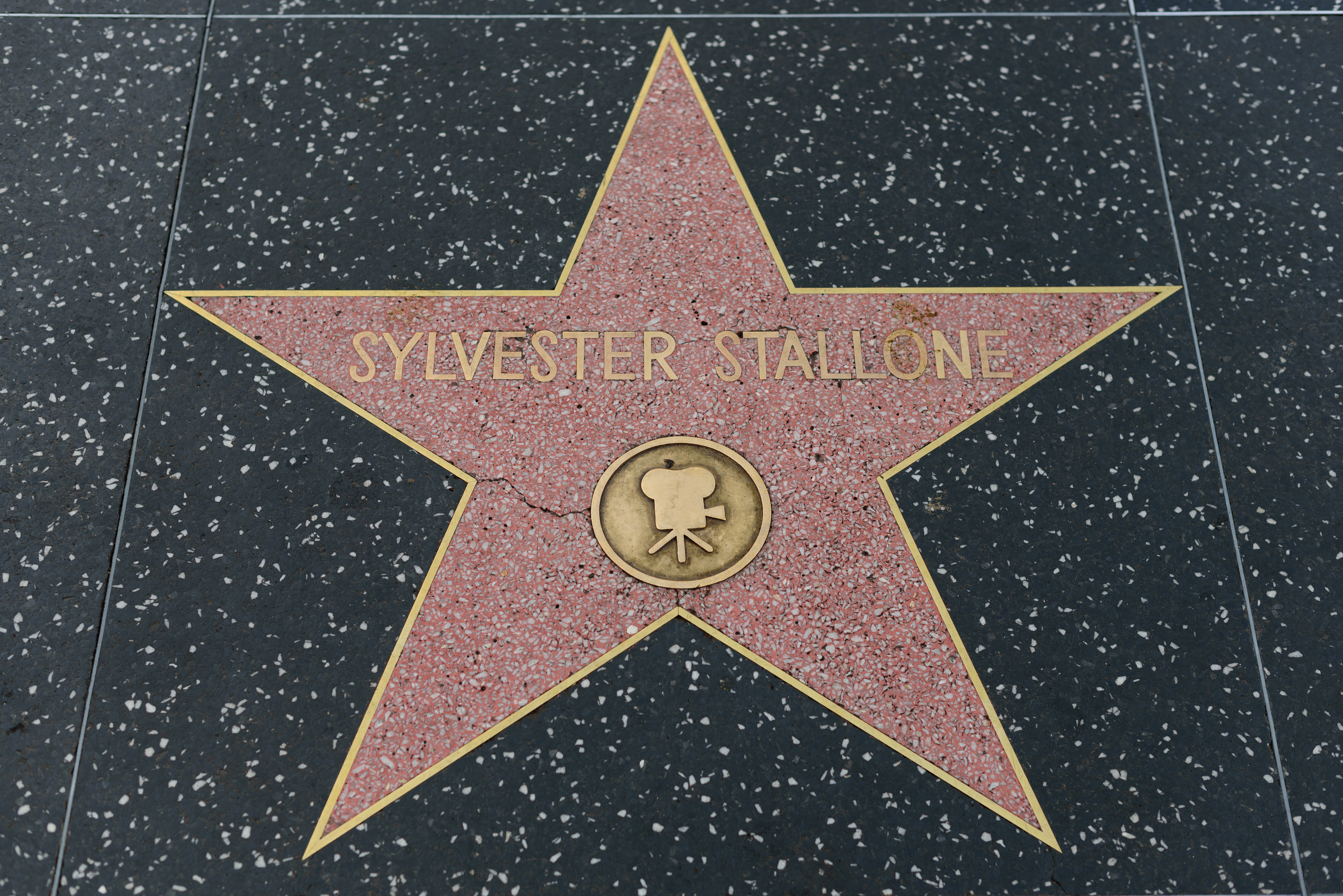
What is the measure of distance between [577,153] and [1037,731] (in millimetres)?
1667

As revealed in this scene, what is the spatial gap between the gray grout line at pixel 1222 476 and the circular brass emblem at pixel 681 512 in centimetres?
103

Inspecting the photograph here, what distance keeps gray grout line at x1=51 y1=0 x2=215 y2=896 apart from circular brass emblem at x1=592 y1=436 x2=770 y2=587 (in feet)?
3.39

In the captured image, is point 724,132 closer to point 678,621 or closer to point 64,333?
point 678,621

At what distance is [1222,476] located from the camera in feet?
6.23

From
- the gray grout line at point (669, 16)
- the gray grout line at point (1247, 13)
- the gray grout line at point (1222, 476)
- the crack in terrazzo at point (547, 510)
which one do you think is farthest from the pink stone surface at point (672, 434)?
the gray grout line at point (1247, 13)

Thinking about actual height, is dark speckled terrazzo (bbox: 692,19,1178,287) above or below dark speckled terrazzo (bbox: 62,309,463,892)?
above

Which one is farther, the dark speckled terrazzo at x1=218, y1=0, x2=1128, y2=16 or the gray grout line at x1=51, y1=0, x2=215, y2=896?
the dark speckled terrazzo at x1=218, y1=0, x2=1128, y2=16

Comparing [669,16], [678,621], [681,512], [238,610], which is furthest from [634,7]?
[238,610]

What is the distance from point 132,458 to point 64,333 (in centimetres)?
37

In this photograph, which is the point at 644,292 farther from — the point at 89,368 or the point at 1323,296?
the point at 1323,296

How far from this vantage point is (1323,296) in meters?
2.02

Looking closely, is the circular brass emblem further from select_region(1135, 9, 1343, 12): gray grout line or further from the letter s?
select_region(1135, 9, 1343, 12): gray grout line

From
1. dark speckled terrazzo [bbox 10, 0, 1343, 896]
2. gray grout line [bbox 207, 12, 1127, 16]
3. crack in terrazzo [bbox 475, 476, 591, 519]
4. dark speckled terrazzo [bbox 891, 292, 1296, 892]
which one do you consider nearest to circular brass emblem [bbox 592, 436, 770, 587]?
crack in terrazzo [bbox 475, 476, 591, 519]

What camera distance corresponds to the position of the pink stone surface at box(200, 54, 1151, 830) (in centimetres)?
171
